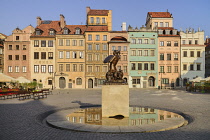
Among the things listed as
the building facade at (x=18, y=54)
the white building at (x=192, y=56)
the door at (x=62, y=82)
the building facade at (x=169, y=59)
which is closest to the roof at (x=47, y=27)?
the building facade at (x=18, y=54)

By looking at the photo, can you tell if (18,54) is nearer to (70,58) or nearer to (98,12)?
(70,58)

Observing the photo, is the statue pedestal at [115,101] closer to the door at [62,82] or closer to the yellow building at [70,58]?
the yellow building at [70,58]

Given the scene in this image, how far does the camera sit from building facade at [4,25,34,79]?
1854 inches

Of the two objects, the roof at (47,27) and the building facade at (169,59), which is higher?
the roof at (47,27)

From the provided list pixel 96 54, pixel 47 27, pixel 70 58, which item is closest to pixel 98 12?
pixel 96 54

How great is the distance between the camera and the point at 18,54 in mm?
47344

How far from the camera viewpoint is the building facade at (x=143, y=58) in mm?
49094

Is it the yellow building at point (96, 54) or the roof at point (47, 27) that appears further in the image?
the roof at point (47, 27)

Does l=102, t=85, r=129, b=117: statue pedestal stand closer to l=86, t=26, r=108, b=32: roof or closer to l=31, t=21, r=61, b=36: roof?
l=86, t=26, r=108, b=32: roof

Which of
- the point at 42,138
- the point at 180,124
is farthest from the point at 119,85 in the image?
the point at 42,138

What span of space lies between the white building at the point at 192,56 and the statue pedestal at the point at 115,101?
140ft

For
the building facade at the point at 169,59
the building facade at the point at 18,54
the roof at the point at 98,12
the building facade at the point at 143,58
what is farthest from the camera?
the roof at the point at 98,12

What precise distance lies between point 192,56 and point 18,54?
142 feet

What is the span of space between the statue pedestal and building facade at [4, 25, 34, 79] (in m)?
39.9
